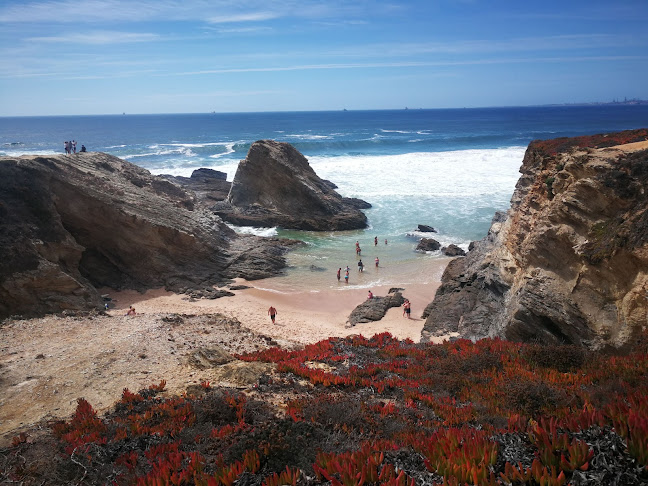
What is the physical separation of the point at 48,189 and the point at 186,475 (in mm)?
16262

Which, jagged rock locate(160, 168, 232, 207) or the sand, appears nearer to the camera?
the sand

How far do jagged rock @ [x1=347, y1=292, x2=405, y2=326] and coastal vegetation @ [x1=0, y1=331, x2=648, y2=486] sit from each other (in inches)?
261

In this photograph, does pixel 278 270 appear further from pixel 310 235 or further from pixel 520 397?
pixel 520 397

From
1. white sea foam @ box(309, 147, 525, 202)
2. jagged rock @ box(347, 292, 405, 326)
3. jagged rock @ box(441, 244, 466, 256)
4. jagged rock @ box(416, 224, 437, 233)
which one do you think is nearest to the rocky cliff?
jagged rock @ box(347, 292, 405, 326)

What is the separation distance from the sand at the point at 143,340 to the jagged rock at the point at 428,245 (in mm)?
6169

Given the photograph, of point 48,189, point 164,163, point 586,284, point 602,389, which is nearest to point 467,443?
point 602,389

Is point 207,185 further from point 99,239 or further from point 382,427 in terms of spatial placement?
point 382,427

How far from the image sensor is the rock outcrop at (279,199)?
3134 cm

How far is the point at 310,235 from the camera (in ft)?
99.2

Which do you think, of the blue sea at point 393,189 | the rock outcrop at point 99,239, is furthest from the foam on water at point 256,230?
the rock outcrop at point 99,239

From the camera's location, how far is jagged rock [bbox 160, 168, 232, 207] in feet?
118

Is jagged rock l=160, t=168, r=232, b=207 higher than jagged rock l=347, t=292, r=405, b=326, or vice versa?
jagged rock l=160, t=168, r=232, b=207

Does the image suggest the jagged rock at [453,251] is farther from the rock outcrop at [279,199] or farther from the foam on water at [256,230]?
the foam on water at [256,230]

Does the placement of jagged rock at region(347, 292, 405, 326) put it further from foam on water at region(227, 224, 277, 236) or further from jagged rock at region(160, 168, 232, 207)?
jagged rock at region(160, 168, 232, 207)
